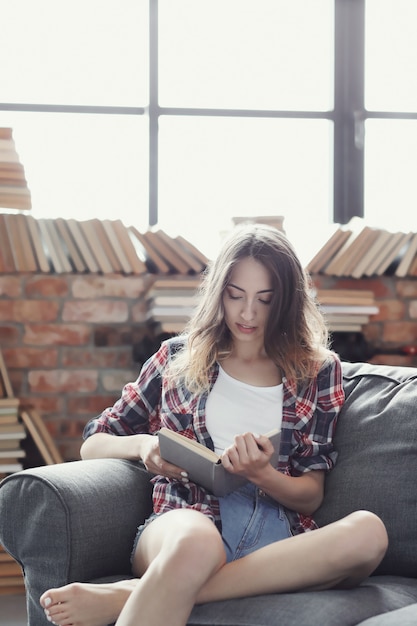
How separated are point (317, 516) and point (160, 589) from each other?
0.56 metres

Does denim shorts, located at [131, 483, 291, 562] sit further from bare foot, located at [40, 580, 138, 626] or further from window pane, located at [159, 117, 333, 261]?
window pane, located at [159, 117, 333, 261]

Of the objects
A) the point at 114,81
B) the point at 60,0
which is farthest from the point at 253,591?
the point at 60,0

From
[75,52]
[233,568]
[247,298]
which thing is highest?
[75,52]

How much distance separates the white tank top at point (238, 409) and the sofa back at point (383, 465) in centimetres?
19

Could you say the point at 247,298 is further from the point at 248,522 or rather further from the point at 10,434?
the point at 10,434

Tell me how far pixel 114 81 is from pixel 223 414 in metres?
1.75

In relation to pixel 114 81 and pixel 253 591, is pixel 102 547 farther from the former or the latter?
pixel 114 81

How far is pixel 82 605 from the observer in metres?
1.62

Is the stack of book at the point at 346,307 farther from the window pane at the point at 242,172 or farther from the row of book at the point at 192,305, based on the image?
the window pane at the point at 242,172

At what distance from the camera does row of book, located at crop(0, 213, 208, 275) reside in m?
2.96

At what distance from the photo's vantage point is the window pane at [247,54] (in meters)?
3.37

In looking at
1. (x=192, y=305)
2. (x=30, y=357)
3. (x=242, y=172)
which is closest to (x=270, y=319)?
(x=192, y=305)

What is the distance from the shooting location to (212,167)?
339 cm

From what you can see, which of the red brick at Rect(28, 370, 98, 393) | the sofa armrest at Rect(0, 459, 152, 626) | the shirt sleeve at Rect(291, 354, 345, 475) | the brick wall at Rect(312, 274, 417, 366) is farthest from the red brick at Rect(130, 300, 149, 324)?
the sofa armrest at Rect(0, 459, 152, 626)
